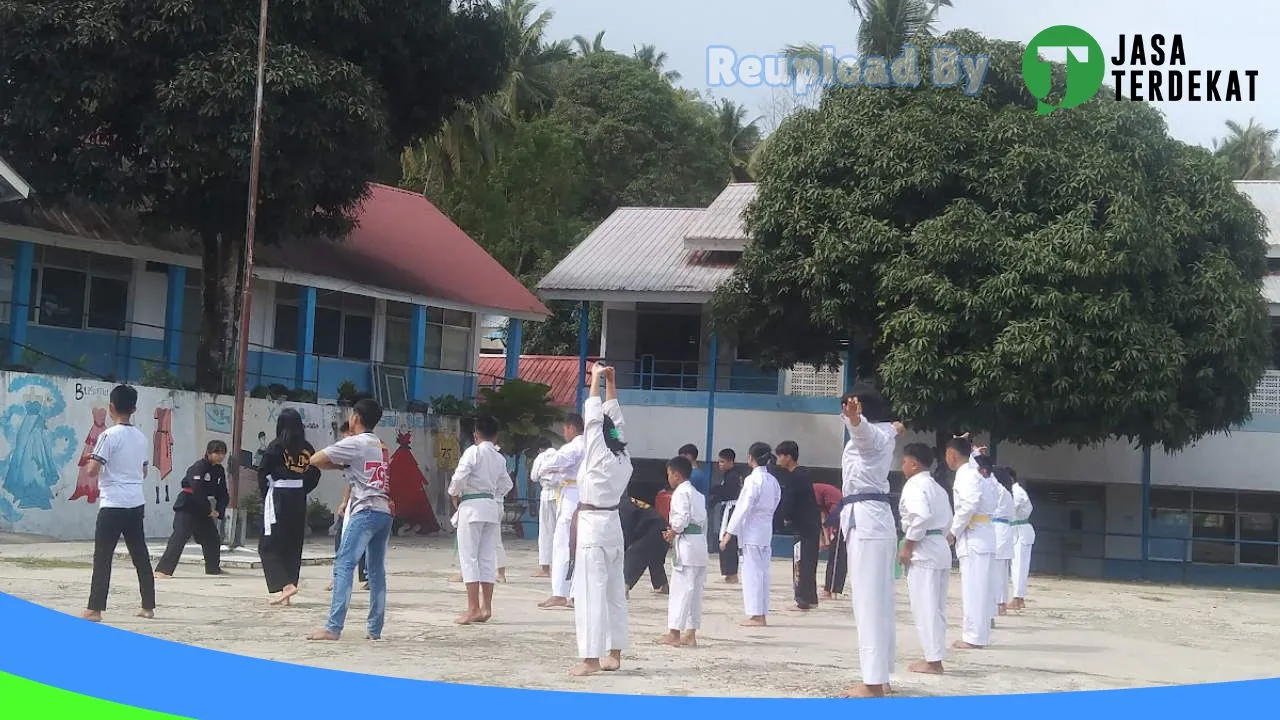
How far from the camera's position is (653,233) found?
31516mm

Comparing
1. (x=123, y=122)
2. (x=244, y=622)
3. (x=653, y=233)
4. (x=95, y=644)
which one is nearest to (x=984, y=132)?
(x=653, y=233)

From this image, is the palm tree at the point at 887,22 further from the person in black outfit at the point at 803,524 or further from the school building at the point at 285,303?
the person in black outfit at the point at 803,524

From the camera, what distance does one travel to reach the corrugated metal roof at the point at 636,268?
2833 centimetres

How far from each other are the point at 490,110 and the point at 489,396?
13638 mm

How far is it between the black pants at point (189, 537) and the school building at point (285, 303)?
21.6 ft

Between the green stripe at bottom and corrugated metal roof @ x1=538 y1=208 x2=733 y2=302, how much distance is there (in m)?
19.6

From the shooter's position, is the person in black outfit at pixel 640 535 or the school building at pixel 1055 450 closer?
the person in black outfit at pixel 640 535

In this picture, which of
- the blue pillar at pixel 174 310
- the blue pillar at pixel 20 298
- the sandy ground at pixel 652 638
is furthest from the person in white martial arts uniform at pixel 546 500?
the blue pillar at pixel 174 310

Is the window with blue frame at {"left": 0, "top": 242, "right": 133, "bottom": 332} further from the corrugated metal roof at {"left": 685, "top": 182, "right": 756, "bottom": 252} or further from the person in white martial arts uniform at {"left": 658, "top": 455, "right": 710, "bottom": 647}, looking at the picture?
the person in white martial arts uniform at {"left": 658, "top": 455, "right": 710, "bottom": 647}

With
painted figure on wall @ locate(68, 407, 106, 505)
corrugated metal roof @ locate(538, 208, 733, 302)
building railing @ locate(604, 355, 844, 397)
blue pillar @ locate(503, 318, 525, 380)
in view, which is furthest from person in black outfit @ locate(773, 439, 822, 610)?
blue pillar @ locate(503, 318, 525, 380)

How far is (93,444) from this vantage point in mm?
19938

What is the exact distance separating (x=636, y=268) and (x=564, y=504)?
15.2 m

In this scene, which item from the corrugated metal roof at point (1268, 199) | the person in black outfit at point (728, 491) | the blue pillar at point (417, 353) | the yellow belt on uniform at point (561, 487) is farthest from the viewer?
the blue pillar at point (417, 353)

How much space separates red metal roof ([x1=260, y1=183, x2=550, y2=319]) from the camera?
2745 cm
